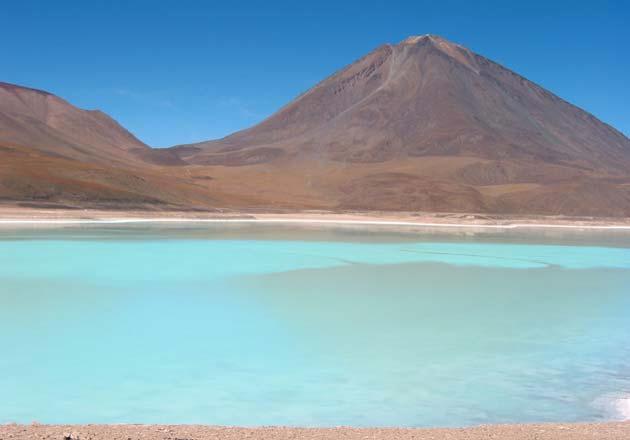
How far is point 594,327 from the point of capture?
1338 centimetres

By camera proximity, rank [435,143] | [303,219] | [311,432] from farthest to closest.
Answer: [435,143], [303,219], [311,432]

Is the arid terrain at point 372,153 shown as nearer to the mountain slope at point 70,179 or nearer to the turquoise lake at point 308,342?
the mountain slope at point 70,179

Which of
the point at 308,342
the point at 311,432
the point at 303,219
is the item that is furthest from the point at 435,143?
the point at 311,432

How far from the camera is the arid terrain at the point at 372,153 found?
77750 millimetres

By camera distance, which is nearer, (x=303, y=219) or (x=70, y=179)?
(x=303, y=219)

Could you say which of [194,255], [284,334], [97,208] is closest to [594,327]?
[284,334]

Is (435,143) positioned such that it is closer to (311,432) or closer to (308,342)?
(308,342)

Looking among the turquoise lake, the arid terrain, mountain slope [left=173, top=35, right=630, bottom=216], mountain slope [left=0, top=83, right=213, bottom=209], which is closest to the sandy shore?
the arid terrain

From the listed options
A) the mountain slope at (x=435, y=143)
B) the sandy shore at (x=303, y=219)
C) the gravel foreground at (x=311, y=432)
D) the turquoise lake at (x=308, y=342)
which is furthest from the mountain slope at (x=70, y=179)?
the gravel foreground at (x=311, y=432)

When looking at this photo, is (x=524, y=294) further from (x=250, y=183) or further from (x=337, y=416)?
(x=250, y=183)

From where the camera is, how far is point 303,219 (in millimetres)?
58719

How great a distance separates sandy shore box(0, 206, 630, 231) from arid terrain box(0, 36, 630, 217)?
15.1 feet

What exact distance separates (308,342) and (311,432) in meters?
5.08

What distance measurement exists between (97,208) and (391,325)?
4680 centimetres
